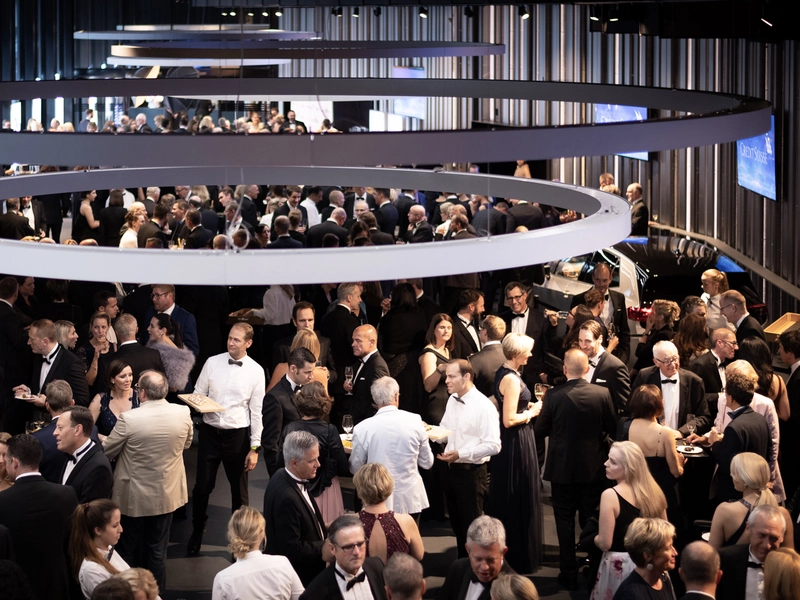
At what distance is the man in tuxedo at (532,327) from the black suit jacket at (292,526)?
3205mm

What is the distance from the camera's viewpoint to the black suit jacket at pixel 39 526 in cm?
507

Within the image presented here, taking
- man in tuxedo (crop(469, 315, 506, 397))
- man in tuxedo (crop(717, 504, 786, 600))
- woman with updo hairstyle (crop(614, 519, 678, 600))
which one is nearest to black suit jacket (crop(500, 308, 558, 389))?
man in tuxedo (crop(469, 315, 506, 397))

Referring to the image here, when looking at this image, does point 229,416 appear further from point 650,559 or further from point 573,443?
point 650,559

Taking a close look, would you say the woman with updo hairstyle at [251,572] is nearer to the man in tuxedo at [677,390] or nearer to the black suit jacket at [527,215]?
the man in tuxedo at [677,390]

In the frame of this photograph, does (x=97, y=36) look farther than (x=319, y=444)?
Yes

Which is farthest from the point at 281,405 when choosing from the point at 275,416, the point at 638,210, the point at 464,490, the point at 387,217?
the point at 638,210

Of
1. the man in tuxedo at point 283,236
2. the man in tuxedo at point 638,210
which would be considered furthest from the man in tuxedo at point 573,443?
the man in tuxedo at point 638,210

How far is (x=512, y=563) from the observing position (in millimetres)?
6645

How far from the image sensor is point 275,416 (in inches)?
251

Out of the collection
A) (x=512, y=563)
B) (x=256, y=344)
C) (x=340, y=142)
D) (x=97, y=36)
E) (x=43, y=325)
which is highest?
(x=97, y=36)

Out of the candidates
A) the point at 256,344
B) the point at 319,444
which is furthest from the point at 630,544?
the point at 256,344

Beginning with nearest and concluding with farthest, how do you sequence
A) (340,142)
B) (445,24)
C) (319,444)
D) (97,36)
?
(340,142) < (319,444) < (97,36) < (445,24)

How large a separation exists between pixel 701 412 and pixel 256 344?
4.19 meters

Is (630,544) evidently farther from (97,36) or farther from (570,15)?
(570,15)
